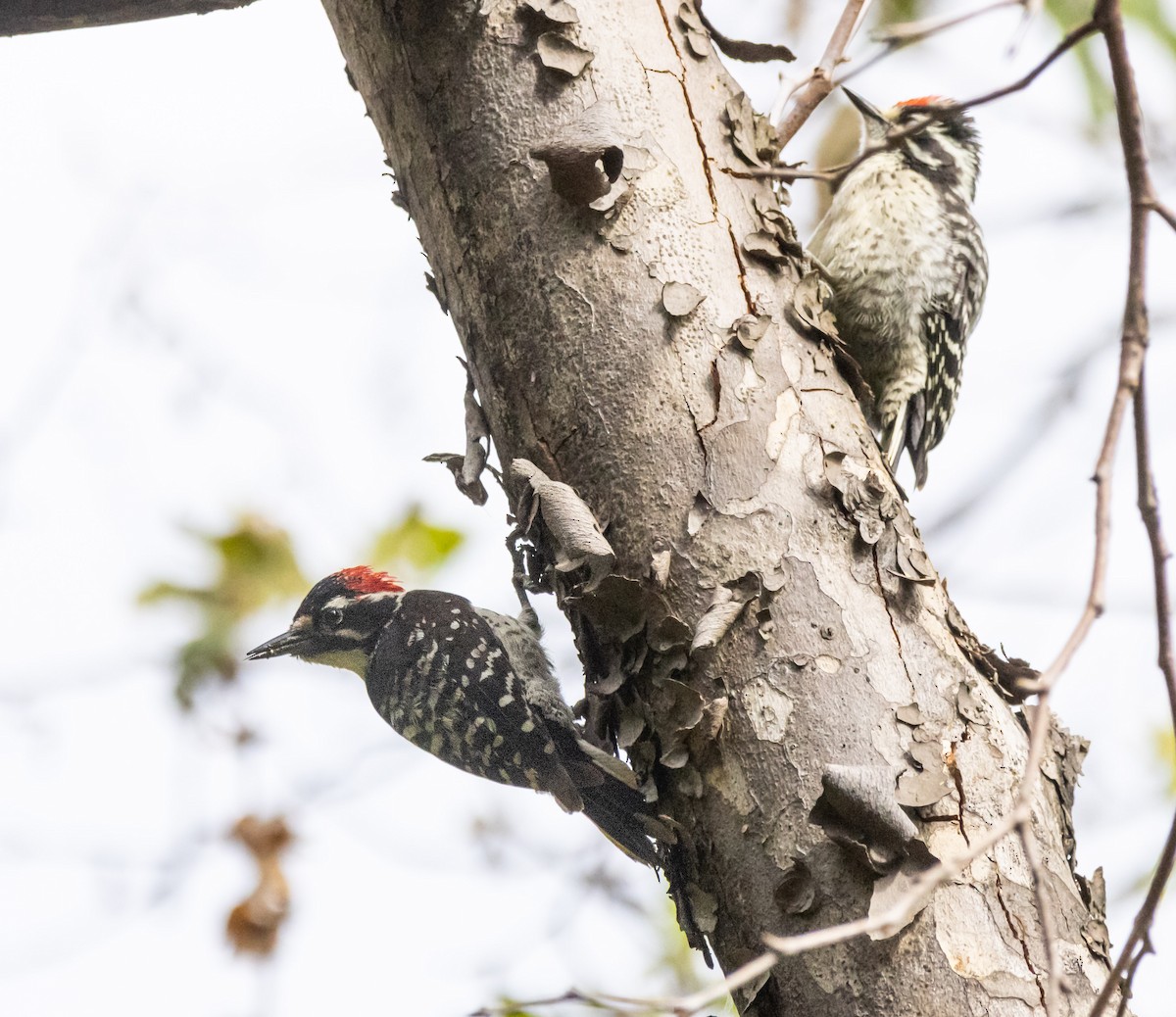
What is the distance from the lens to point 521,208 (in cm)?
257

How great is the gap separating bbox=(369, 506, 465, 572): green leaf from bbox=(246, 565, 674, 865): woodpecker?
13 cm

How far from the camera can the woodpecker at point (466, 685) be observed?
12.5ft

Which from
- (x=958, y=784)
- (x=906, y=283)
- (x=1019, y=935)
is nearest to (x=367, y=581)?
(x=906, y=283)

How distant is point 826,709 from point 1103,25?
1.20 metres

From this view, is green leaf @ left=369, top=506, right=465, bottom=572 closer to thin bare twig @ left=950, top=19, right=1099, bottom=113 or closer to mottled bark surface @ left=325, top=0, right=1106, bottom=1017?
mottled bark surface @ left=325, top=0, right=1106, bottom=1017

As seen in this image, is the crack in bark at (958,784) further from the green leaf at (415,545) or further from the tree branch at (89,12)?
the green leaf at (415,545)

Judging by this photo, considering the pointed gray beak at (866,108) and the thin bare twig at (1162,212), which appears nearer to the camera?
the thin bare twig at (1162,212)

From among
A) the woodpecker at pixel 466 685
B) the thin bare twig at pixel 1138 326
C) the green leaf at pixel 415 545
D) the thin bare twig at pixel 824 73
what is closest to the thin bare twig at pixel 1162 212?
the thin bare twig at pixel 1138 326

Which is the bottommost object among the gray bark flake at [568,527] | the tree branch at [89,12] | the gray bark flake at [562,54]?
the gray bark flake at [568,527]

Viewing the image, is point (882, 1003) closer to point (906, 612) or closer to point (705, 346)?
point (906, 612)

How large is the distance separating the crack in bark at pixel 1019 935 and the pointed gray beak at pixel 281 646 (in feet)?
10.8

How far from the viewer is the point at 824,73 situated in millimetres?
3168

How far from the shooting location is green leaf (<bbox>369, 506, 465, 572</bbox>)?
498 centimetres

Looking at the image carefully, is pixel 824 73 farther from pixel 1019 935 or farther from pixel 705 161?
pixel 1019 935
